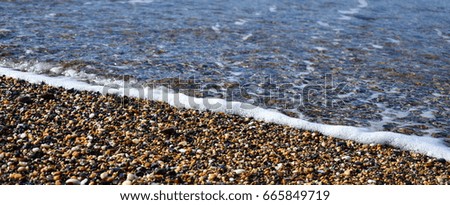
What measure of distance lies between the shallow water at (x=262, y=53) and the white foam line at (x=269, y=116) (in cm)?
25

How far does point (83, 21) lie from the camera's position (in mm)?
10969

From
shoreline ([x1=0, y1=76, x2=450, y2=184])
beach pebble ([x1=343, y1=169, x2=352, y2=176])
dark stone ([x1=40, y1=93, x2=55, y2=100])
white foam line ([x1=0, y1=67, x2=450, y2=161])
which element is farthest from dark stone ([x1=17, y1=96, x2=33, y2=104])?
beach pebble ([x1=343, y1=169, x2=352, y2=176])

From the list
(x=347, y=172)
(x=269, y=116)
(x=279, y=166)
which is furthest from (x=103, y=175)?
(x=269, y=116)

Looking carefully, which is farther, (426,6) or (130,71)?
(426,6)

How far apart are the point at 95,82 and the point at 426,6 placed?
12.1 meters

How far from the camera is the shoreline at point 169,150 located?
14.4 feet

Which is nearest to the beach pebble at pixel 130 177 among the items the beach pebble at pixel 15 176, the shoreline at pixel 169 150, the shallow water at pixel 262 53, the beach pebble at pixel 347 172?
the shoreline at pixel 169 150

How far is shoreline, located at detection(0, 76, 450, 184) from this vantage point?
4391 mm

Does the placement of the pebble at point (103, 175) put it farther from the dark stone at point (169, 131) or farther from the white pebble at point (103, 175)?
the dark stone at point (169, 131)

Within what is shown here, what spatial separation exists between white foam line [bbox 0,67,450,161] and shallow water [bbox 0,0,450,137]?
25 cm

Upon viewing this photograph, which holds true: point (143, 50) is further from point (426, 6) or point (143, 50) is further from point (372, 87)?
point (426, 6)

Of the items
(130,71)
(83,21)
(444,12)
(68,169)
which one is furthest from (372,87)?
(444,12)

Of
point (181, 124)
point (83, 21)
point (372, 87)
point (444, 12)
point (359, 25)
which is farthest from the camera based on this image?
point (444, 12)

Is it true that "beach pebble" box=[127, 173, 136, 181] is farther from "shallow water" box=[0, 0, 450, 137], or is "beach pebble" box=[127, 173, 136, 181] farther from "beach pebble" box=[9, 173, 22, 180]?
"shallow water" box=[0, 0, 450, 137]
